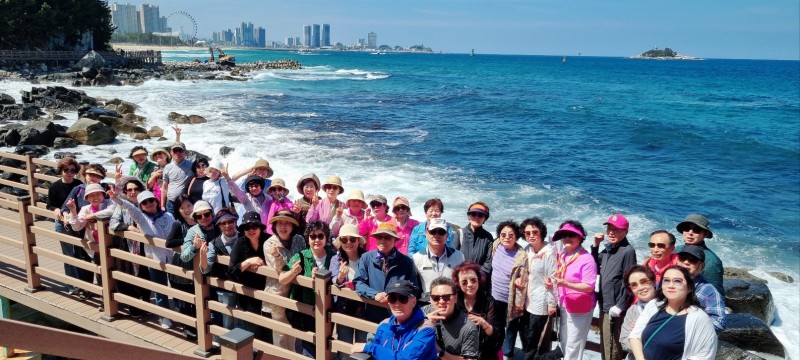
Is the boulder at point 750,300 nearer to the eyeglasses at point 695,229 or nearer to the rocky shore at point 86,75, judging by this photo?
the eyeglasses at point 695,229

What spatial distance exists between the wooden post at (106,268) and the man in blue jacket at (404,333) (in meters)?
3.66

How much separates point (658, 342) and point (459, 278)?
5.39 feet

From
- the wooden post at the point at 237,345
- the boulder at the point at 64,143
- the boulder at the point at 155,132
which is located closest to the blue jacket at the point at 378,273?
the wooden post at the point at 237,345

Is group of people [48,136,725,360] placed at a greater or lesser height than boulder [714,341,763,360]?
greater

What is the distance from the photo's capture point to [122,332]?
608 centimetres

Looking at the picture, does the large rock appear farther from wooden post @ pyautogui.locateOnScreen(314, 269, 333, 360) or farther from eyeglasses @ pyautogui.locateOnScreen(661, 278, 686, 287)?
eyeglasses @ pyautogui.locateOnScreen(661, 278, 686, 287)

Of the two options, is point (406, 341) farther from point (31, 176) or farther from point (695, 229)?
point (31, 176)

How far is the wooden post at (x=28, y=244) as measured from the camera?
667cm

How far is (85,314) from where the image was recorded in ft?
20.9

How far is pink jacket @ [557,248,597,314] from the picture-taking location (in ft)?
18.1

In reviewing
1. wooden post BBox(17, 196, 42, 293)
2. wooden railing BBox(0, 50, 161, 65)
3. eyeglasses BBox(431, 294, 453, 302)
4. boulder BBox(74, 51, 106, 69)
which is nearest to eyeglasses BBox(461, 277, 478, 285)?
eyeglasses BBox(431, 294, 453, 302)

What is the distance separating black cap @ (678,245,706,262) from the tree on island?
69.2 meters

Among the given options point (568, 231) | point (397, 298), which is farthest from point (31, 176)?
point (568, 231)

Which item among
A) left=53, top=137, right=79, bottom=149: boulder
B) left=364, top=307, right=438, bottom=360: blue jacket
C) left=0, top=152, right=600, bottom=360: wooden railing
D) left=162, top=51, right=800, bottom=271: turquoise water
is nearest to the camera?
left=364, top=307, right=438, bottom=360: blue jacket
